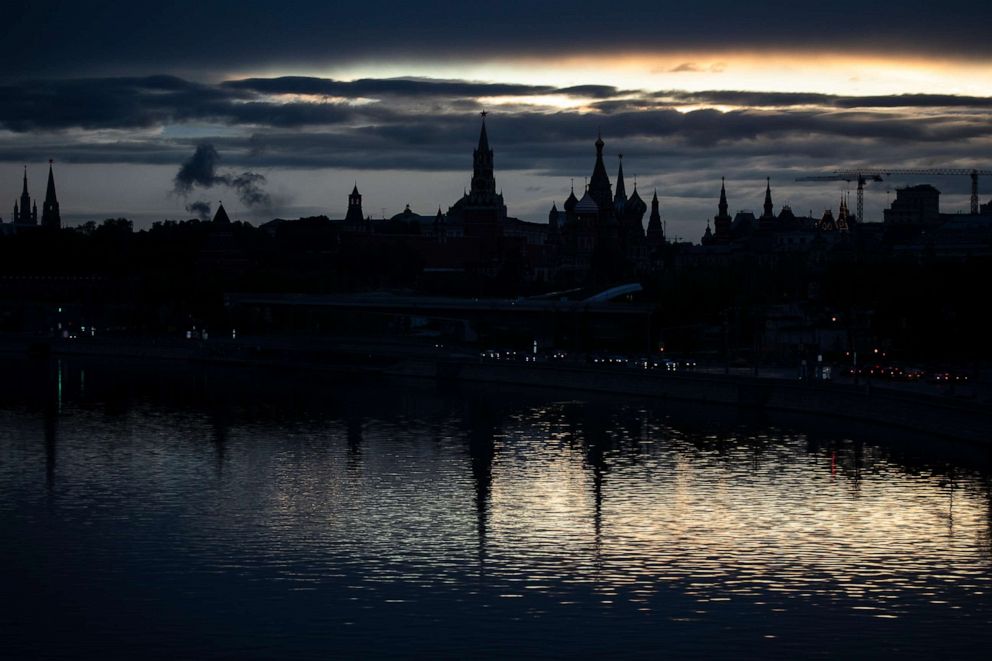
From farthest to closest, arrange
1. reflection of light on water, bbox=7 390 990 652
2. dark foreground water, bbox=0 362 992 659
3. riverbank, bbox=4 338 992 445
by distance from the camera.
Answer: riverbank, bbox=4 338 992 445
reflection of light on water, bbox=7 390 990 652
dark foreground water, bbox=0 362 992 659

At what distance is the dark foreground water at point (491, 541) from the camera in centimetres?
3322

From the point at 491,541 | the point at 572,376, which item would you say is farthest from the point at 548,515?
the point at 572,376

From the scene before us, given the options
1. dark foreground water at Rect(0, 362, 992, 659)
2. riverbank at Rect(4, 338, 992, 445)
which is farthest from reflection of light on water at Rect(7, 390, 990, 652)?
riverbank at Rect(4, 338, 992, 445)

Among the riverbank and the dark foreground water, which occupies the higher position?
the riverbank

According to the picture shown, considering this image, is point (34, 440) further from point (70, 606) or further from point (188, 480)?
point (70, 606)

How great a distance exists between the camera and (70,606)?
115 feet

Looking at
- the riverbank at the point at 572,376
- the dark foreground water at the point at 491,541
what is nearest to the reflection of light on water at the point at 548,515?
the dark foreground water at the point at 491,541

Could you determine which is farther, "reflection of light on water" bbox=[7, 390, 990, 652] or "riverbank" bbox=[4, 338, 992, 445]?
"riverbank" bbox=[4, 338, 992, 445]

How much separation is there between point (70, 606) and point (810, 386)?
4399cm

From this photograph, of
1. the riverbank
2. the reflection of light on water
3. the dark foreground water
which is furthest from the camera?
the riverbank

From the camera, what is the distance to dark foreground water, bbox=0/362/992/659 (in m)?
33.2

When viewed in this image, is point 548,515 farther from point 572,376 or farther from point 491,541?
point 572,376

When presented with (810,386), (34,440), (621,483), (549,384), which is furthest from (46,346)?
(621,483)

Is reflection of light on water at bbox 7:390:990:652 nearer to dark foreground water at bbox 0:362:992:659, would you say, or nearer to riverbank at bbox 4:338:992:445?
dark foreground water at bbox 0:362:992:659
